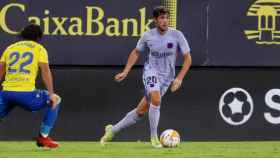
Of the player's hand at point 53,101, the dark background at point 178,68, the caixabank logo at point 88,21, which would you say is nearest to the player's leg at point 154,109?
the player's hand at point 53,101

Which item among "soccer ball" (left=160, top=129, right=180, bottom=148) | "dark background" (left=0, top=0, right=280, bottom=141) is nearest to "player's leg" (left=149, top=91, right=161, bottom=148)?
"soccer ball" (left=160, top=129, right=180, bottom=148)

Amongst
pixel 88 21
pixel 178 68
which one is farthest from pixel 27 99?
pixel 178 68

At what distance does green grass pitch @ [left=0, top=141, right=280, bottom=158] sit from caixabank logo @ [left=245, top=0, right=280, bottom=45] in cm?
232

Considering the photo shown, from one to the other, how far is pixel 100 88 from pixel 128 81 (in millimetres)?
498

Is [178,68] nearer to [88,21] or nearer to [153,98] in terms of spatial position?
[88,21]

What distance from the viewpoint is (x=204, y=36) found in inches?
638

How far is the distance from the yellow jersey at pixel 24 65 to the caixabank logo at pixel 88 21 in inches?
143

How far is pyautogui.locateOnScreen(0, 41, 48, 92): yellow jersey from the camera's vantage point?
40.0 ft

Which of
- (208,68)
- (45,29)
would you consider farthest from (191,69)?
(45,29)

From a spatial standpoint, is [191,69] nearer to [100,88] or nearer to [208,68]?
[208,68]

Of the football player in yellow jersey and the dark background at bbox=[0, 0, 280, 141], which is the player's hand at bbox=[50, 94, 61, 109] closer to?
the football player in yellow jersey

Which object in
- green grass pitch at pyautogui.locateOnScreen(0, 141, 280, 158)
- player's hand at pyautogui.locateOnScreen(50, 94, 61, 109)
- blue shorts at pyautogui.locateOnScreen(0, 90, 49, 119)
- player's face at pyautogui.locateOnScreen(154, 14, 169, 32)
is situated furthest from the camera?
player's face at pyautogui.locateOnScreen(154, 14, 169, 32)

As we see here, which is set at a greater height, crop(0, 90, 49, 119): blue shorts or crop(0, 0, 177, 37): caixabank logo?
crop(0, 0, 177, 37): caixabank logo

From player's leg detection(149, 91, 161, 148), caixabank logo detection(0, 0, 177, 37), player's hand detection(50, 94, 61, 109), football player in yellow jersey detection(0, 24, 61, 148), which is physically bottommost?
player's leg detection(149, 91, 161, 148)
